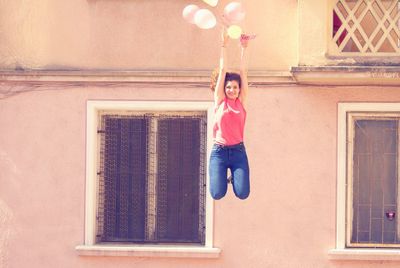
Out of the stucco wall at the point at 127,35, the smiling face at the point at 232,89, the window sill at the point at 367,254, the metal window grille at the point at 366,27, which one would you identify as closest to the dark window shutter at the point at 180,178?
the stucco wall at the point at 127,35

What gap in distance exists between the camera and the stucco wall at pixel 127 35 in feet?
36.8

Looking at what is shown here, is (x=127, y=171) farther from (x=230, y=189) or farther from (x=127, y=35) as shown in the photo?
(x=127, y=35)

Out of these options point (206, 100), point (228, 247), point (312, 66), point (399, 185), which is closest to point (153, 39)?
point (206, 100)

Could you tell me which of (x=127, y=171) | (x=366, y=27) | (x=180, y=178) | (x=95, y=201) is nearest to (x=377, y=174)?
(x=366, y=27)

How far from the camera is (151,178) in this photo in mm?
11492

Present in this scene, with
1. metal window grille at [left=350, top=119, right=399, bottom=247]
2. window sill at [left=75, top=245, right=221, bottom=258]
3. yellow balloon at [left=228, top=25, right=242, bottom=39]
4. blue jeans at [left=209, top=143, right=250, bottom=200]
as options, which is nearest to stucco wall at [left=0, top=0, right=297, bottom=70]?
metal window grille at [left=350, top=119, right=399, bottom=247]

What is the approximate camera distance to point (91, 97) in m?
11.3

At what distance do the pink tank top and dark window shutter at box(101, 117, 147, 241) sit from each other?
3090mm

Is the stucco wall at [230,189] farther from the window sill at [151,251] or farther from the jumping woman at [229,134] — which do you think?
the jumping woman at [229,134]

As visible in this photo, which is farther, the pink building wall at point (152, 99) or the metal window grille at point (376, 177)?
the metal window grille at point (376, 177)

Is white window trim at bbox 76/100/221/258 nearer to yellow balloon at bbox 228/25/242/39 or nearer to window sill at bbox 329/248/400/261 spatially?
window sill at bbox 329/248/400/261

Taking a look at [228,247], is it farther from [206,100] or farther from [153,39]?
[153,39]

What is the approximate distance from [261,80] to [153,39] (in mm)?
1432

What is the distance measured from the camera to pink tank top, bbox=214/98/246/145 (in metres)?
8.42
